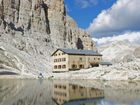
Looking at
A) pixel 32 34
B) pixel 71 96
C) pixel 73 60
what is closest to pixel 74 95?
pixel 71 96

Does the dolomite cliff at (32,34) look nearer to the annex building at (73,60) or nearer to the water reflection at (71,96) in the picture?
the annex building at (73,60)

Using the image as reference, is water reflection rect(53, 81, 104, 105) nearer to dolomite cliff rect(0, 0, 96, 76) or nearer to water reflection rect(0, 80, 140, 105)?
water reflection rect(0, 80, 140, 105)

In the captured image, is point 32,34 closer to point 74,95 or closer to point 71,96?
point 74,95

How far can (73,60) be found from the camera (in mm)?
100062

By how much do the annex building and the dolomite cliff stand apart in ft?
23.5

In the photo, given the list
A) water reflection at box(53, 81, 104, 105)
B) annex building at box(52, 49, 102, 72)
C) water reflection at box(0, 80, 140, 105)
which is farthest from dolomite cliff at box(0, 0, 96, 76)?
water reflection at box(53, 81, 104, 105)

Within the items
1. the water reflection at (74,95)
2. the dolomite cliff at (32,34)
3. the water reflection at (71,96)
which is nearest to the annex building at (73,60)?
the dolomite cliff at (32,34)

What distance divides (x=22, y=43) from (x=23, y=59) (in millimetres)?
18322

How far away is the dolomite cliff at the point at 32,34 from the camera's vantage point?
110 m

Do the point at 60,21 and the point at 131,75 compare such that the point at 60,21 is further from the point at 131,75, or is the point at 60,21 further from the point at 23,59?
the point at 131,75

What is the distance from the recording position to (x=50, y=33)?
159m

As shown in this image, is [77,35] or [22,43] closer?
[22,43]

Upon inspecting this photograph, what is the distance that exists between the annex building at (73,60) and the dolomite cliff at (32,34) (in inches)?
282

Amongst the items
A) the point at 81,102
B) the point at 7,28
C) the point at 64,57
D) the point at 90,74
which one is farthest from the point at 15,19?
the point at 81,102
